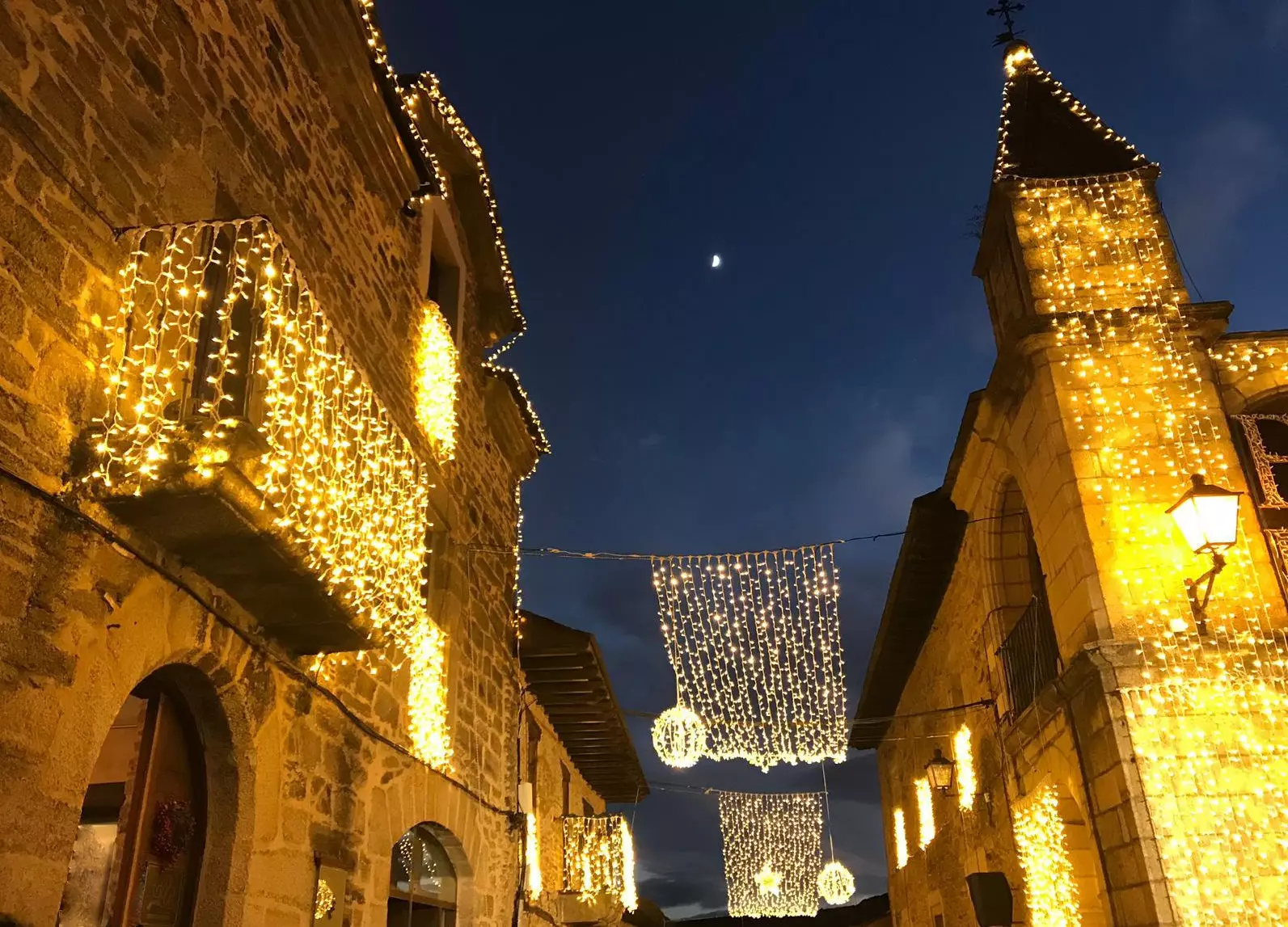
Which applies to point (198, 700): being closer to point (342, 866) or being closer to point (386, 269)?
point (342, 866)

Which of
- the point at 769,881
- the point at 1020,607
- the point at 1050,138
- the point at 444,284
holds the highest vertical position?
the point at 1050,138

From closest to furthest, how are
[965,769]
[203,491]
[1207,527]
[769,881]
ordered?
[203,491] < [1207,527] < [965,769] < [769,881]

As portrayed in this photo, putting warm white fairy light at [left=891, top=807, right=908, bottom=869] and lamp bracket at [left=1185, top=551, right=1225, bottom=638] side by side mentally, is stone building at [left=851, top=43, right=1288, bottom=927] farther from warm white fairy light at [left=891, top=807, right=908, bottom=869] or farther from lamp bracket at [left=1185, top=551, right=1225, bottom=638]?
warm white fairy light at [left=891, top=807, right=908, bottom=869]

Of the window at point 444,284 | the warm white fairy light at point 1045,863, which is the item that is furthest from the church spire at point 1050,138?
the warm white fairy light at point 1045,863

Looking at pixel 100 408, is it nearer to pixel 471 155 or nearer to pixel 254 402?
pixel 254 402

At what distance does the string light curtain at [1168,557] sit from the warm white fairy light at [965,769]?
15.0ft

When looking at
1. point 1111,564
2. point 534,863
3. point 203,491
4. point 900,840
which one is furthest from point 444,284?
point 900,840

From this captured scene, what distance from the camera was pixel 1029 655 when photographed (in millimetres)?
8305

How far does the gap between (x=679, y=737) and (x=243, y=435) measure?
22.7 feet

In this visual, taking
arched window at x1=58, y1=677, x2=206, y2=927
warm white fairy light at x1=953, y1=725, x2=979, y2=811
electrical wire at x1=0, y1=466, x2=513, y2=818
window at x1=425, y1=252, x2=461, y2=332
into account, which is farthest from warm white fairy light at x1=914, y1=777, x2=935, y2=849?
arched window at x1=58, y1=677, x2=206, y2=927

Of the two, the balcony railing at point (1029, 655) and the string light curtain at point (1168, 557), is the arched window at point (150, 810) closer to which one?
the string light curtain at point (1168, 557)

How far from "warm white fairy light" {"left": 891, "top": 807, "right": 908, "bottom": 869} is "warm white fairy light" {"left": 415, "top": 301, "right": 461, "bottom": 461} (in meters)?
11.8

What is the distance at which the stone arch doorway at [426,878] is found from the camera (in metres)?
6.41

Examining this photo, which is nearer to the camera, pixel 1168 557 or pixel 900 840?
pixel 1168 557
